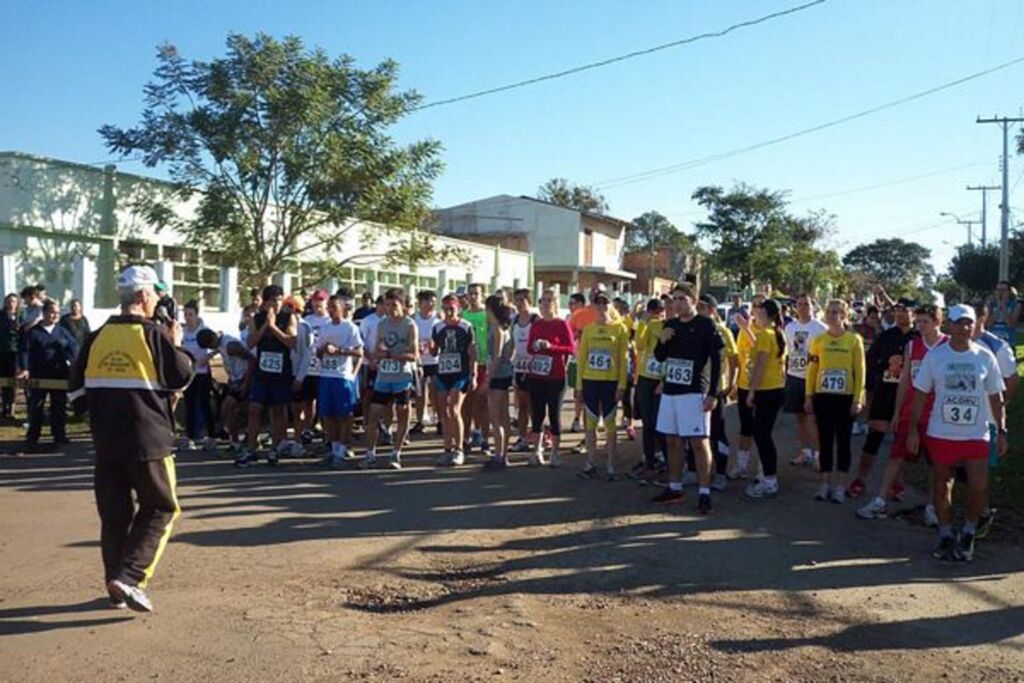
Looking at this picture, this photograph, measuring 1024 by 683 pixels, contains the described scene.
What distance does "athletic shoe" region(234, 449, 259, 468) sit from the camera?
33.6 feet

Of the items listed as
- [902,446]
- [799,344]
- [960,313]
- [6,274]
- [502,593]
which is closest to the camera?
[502,593]

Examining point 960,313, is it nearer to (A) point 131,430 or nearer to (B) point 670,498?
(B) point 670,498

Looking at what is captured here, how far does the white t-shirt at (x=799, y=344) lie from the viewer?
35.8ft

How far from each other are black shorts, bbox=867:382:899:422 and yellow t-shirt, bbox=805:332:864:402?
29 cm

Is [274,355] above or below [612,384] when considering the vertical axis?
above

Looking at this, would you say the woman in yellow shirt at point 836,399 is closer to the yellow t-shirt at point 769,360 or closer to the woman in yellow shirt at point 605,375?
the yellow t-shirt at point 769,360

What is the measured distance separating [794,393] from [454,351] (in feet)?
13.8

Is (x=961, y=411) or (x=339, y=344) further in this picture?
(x=339, y=344)

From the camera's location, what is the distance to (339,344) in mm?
10531

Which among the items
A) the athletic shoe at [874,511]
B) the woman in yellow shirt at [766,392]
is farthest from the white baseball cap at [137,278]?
the athletic shoe at [874,511]

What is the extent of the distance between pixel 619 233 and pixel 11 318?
5203 cm

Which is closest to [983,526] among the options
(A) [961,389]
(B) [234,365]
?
(A) [961,389]

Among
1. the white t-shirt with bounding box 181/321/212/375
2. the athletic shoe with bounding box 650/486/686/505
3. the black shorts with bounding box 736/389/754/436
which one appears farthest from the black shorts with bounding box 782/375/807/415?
the white t-shirt with bounding box 181/321/212/375

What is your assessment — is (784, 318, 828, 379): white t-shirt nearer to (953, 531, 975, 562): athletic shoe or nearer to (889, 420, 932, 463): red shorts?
(889, 420, 932, 463): red shorts
